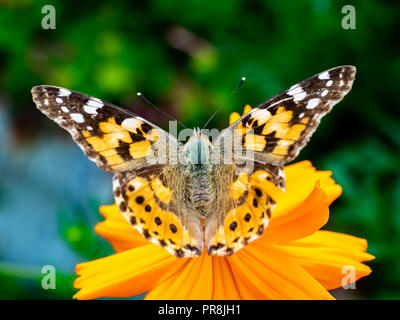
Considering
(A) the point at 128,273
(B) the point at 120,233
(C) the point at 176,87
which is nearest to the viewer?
(A) the point at 128,273

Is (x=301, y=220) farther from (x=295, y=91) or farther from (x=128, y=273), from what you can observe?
(x=128, y=273)

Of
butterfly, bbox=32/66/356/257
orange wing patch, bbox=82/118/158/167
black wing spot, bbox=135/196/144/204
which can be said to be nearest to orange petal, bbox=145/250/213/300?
butterfly, bbox=32/66/356/257

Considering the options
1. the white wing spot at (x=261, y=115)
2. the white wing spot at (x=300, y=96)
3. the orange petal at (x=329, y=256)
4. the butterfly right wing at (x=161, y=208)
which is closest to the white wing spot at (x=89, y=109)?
the butterfly right wing at (x=161, y=208)

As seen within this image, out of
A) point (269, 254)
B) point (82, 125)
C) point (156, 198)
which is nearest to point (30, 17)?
point (82, 125)

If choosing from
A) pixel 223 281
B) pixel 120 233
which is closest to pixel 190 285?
pixel 223 281

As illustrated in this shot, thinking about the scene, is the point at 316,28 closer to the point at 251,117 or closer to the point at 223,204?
the point at 251,117

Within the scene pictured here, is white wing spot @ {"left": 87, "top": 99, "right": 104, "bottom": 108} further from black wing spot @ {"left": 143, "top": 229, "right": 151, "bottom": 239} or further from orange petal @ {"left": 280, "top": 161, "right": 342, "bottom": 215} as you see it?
orange petal @ {"left": 280, "top": 161, "right": 342, "bottom": 215}

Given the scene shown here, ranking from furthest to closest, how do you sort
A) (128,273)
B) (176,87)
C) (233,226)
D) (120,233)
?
(176,87) → (120,233) → (128,273) → (233,226)
